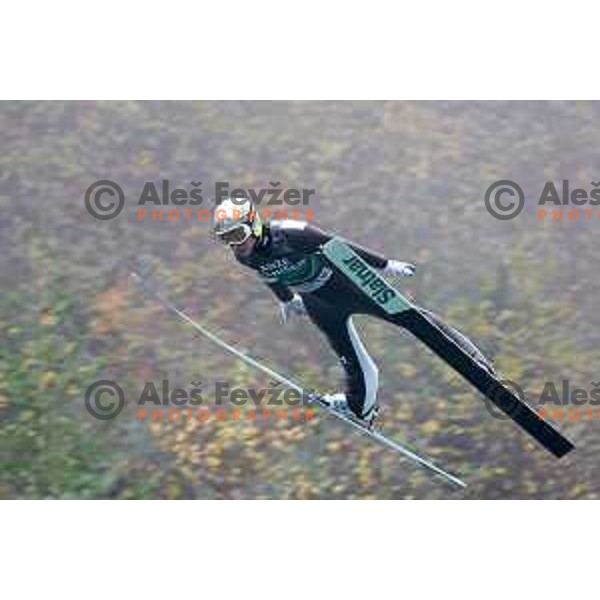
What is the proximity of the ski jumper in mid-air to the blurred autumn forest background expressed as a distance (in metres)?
0.16

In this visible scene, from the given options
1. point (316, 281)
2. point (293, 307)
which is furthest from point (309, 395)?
point (316, 281)

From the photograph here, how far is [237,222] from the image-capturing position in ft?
35.4

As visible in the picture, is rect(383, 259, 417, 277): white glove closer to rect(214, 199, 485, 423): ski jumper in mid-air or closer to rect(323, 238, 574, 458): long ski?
rect(214, 199, 485, 423): ski jumper in mid-air

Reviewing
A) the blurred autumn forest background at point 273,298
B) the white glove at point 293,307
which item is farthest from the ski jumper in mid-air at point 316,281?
the blurred autumn forest background at point 273,298

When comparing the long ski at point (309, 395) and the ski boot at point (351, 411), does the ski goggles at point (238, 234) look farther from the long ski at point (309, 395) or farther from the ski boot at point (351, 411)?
the ski boot at point (351, 411)

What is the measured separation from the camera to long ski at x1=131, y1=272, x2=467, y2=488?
1100 cm

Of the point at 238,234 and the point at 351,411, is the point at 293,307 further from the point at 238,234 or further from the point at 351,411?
the point at 351,411

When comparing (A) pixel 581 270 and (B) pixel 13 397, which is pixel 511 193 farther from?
(B) pixel 13 397

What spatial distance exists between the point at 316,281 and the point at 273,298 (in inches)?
23.1

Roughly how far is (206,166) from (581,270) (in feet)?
12.5

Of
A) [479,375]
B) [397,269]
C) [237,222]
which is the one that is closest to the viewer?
[397,269]

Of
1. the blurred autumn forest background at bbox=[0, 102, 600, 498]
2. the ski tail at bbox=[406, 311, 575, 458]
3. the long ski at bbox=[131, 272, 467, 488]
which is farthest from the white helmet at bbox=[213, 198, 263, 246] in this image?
the ski tail at bbox=[406, 311, 575, 458]

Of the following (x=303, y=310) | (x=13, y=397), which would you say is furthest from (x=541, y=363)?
(x=13, y=397)

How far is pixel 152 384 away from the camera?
443 inches
